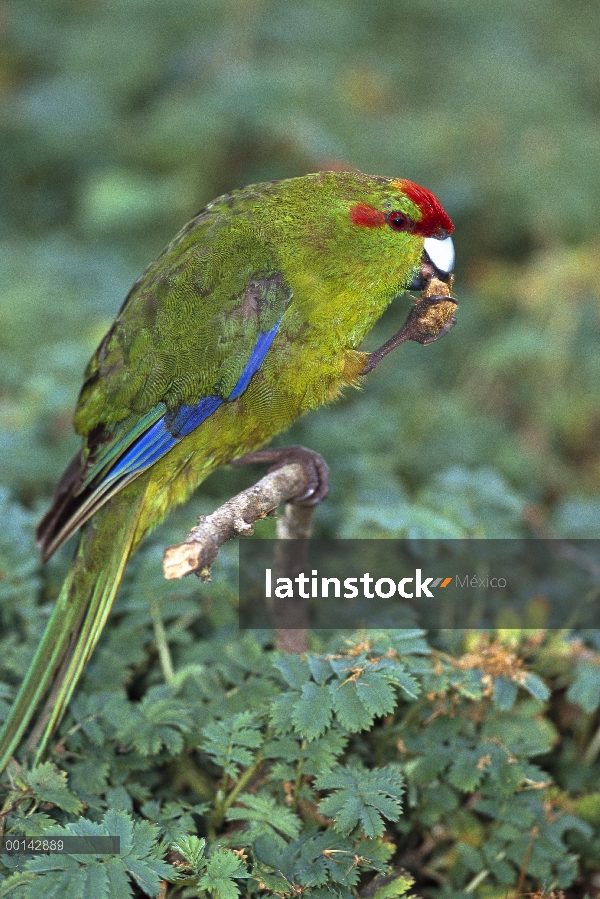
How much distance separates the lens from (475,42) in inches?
255

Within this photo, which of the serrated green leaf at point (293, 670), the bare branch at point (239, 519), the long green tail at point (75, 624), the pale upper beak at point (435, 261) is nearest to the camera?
the bare branch at point (239, 519)

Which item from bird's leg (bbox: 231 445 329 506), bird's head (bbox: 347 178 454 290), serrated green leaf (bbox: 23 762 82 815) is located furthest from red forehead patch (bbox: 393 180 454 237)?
serrated green leaf (bbox: 23 762 82 815)

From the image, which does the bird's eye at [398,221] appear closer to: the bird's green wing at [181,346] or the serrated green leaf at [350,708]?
the bird's green wing at [181,346]

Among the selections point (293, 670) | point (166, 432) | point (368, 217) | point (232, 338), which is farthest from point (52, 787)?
point (368, 217)

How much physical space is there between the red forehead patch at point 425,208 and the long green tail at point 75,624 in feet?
3.03

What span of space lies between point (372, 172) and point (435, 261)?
3.07m

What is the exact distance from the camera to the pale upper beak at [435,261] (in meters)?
2.06

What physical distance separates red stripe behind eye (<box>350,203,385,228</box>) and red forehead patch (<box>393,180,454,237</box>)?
A: 0.08 meters

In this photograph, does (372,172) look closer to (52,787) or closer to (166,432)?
(166,432)

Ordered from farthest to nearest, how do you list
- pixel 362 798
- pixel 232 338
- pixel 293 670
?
1. pixel 232 338
2. pixel 293 670
3. pixel 362 798

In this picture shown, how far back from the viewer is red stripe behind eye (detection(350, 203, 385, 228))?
2004 mm

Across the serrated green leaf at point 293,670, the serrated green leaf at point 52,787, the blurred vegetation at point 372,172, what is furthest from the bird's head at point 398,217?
the serrated green leaf at point 52,787

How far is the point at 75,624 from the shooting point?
207 cm

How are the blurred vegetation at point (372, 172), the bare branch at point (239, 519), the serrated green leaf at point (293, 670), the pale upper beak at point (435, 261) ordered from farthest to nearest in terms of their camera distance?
the blurred vegetation at point (372, 172), the pale upper beak at point (435, 261), the serrated green leaf at point (293, 670), the bare branch at point (239, 519)
